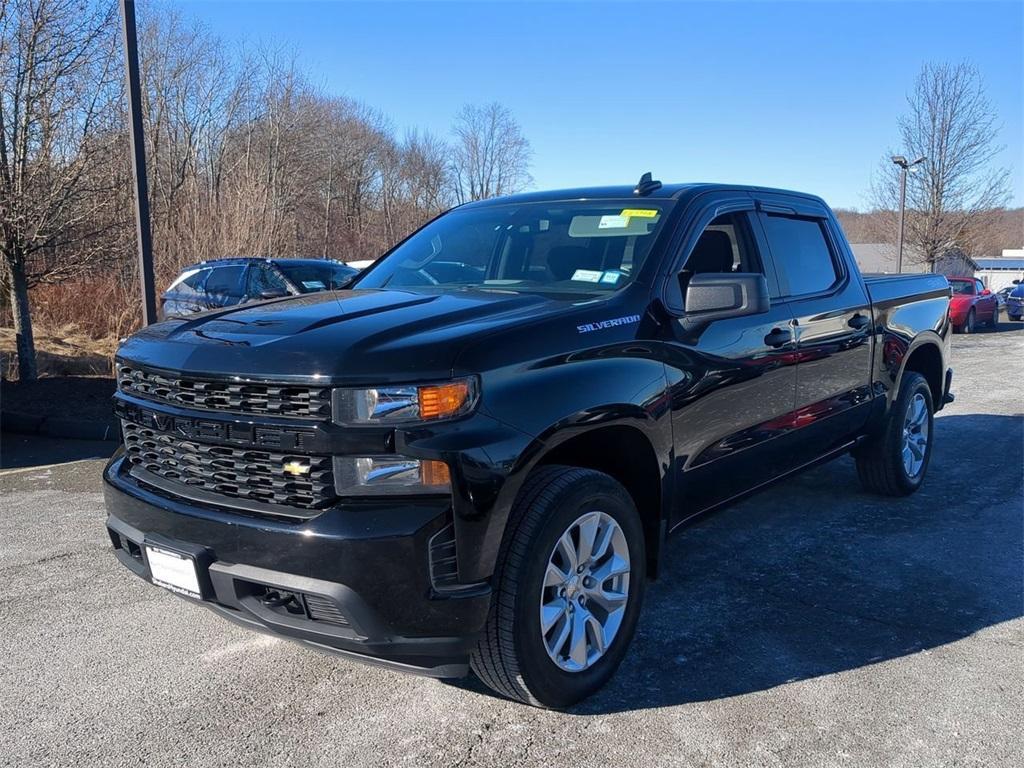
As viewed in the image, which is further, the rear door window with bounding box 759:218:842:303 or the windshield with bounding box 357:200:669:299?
the rear door window with bounding box 759:218:842:303

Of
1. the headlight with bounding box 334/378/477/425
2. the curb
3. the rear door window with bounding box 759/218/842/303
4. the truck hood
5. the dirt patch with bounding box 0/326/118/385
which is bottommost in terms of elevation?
the curb

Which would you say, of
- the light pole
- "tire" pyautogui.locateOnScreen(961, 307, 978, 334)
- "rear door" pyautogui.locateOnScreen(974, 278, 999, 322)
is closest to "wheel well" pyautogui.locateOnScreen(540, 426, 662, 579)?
the light pole

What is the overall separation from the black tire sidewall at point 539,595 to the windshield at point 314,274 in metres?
8.85

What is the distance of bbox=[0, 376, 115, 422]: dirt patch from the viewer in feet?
27.8

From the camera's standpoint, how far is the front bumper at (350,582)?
2473 millimetres

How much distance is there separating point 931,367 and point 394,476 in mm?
4988

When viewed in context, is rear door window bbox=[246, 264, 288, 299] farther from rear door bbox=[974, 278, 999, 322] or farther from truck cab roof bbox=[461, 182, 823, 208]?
rear door bbox=[974, 278, 999, 322]

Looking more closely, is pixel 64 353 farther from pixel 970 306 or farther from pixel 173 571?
pixel 970 306

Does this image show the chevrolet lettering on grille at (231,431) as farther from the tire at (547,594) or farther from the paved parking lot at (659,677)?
the paved parking lot at (659,677)

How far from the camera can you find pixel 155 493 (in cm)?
299

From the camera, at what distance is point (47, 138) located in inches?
352

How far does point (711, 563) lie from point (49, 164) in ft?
27.1

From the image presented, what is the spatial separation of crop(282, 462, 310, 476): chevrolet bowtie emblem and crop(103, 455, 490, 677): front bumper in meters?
0.16

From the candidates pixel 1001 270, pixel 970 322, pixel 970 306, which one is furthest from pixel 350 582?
pixel 1001 270
